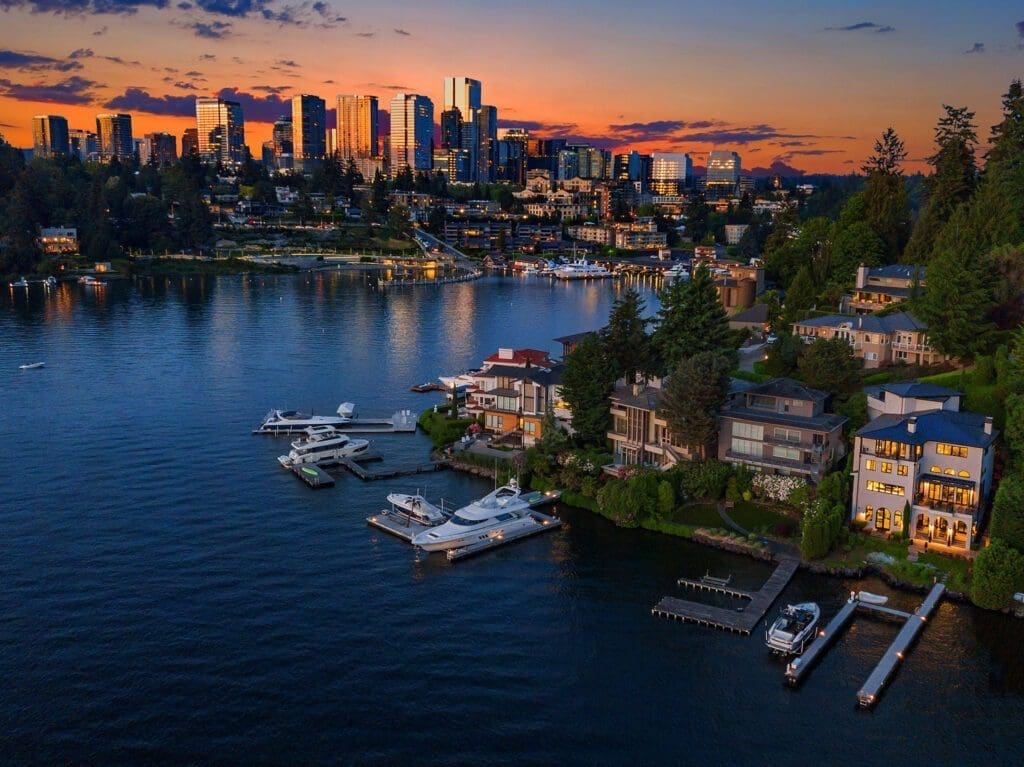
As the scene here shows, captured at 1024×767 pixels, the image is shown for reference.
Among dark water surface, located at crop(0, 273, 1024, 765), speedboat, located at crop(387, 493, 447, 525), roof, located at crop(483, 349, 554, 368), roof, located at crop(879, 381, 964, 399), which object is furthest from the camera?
roof, located at crop(483, 349, 554, 368)

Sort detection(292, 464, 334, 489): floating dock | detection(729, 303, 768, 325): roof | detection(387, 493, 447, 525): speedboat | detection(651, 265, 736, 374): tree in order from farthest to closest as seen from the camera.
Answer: detection(729, 303, 768, 325): roof → detection(651, 265, 736, 374): tree → detection(292, 464, 334, 489): floating dock → detection(387, 493, 447, 525): speedboat

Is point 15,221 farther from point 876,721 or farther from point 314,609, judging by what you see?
point 876,721

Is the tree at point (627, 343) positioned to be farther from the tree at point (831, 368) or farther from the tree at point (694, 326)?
the tree at point (831, 368)

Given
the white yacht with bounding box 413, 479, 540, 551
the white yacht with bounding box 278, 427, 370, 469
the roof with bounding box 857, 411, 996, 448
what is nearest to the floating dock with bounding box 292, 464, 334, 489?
the white yacht with bounding box 278, 427, 370, 469

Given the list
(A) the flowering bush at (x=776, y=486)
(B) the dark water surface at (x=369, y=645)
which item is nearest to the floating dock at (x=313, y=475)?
(B) the dark water surface at (x=369, y=645)

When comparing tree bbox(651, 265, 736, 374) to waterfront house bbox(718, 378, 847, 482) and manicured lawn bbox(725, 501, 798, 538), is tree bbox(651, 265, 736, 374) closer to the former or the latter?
waterfront house bbox(718, 378, 847, 482)

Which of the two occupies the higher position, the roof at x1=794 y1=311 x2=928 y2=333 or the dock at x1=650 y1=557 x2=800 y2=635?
the roof at x1=794 y1=311 x2=928 y2=333

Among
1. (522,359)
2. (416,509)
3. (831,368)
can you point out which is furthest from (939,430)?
(522,359)

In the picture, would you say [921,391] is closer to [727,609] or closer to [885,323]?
[885,323]
